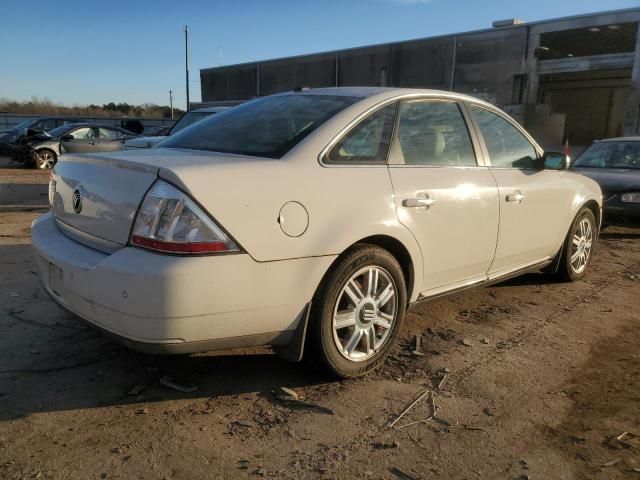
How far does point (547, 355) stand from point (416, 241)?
123 centimetres

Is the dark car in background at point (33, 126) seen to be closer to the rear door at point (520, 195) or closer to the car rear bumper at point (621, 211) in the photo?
the car rear bumper at point (621, 211)

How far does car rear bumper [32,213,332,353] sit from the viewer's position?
2.34 meters

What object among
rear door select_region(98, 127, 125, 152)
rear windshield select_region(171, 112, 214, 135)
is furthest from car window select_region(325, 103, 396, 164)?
rear door select_region(98, 127, 125, 152)

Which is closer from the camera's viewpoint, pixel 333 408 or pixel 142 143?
pixel 333 408

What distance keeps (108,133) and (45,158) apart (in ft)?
6.56

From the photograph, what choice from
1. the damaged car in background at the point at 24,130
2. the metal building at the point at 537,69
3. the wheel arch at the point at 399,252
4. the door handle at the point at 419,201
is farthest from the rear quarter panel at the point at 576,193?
the metal building at the point at 537,69

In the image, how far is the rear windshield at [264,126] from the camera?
3.00 metres

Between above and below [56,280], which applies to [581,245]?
below

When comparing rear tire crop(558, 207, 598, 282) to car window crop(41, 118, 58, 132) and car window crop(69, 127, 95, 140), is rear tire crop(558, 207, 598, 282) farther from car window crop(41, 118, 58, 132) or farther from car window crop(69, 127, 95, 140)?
car window crop(41, 118, 58, 132)

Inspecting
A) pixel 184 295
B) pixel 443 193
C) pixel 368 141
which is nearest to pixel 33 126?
pixel 368 141

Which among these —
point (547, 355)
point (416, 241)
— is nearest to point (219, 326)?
point (416, 241)

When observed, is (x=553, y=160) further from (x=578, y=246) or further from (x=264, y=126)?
(x=264, y=126)

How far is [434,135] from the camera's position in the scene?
3605 mm

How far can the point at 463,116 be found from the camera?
3887 mm
